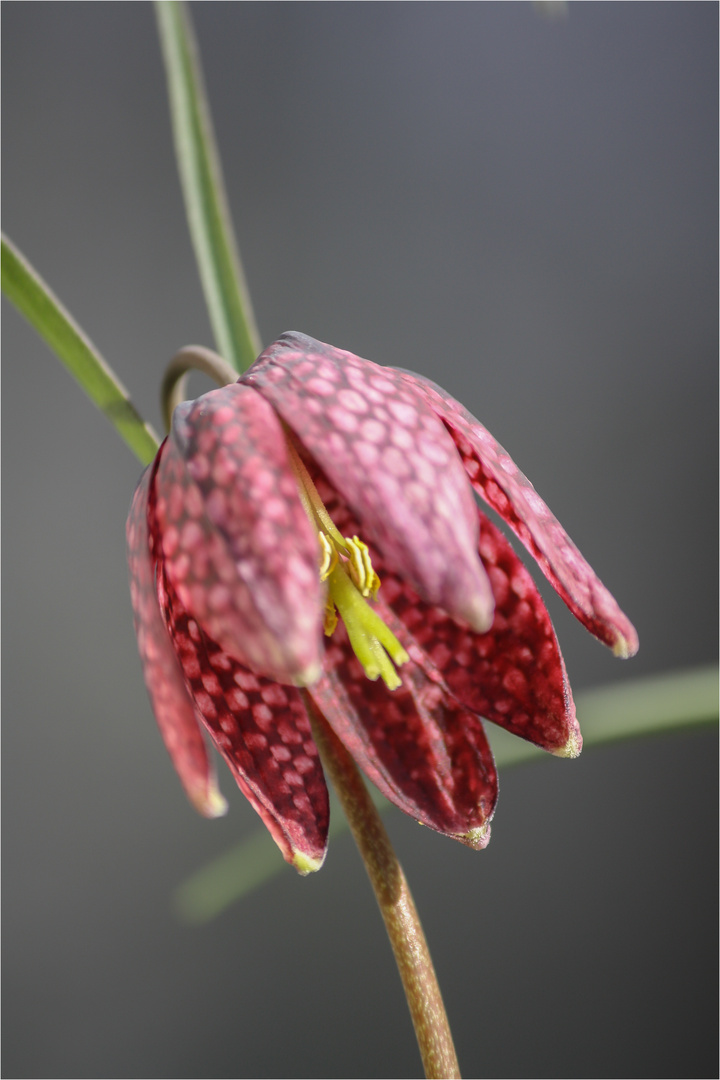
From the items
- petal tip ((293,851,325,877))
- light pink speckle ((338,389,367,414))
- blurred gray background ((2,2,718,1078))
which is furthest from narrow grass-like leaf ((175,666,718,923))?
blurred gray background ((2,2,718,1078))

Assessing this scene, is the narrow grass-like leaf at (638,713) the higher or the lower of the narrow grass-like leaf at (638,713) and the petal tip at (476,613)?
the lower

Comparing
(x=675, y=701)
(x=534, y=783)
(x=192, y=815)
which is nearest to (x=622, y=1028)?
(x=534, y=783)

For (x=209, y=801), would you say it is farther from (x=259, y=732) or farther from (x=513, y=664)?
(x=513, y=664)

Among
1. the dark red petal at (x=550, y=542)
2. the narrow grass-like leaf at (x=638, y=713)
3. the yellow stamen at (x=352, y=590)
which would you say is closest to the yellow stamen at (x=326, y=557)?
the yellow stamen at (x=352, y=590)

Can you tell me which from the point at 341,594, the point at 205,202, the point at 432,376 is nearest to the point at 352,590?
the point at 341,594

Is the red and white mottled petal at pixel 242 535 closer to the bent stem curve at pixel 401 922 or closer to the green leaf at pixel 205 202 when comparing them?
the bent stem curve at pixel 401 922
